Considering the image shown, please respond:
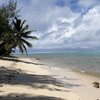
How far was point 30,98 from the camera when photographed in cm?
1421

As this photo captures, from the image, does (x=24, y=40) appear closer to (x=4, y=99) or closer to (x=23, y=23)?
(x=23, y=23)

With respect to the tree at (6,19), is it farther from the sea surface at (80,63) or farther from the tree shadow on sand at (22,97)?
the tree shadow on sand at (22,97)

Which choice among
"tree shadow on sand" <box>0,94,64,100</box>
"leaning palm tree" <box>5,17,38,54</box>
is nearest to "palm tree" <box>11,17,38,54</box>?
"leaning palm tree" <box>5,17,38,54</box>

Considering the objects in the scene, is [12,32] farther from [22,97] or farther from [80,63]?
[22,97]

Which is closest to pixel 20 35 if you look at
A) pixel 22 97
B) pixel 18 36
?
pixel 18 36

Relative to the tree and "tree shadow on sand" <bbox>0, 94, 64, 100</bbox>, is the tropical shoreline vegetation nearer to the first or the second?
the tree

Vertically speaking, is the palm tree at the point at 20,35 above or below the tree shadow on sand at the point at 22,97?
above

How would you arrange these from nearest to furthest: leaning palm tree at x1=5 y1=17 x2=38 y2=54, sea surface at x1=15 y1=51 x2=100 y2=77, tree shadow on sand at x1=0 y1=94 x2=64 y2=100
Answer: tree shadow on sand at x1=0 y1=94 x2=64 y2=100
sea surface at x1=15 y1=51 x2=100 y2=77
leaning palm tree at x1=5 y1=17 x2=38 y2=54

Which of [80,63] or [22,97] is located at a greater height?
[80,63]

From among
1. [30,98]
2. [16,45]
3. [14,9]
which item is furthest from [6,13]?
[30,98]

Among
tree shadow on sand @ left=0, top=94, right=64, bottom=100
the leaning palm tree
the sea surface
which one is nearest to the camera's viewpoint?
tree shadow on sand @ left=0, top=94, right=64, bottom=100

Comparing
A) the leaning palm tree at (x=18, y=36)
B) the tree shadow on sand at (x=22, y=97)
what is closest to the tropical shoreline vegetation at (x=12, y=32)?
the leaning palm tree at (x=18, y=36)

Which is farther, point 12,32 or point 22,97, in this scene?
point 12,32

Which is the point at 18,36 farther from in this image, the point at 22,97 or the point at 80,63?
the point at 22,97
